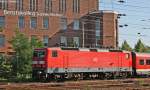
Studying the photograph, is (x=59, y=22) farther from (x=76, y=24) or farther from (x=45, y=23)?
(x=76, y=24)

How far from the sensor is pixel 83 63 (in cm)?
4312

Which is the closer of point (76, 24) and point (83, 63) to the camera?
point (83, 63)

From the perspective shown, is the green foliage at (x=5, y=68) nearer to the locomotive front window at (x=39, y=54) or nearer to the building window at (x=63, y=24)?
the locomotive front window at (x=39, y=54)

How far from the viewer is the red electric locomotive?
131 feet

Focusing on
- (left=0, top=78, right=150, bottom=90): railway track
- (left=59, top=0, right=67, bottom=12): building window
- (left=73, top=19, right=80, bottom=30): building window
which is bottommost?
(left=0, top=78, right=150, bottom=90): railway track

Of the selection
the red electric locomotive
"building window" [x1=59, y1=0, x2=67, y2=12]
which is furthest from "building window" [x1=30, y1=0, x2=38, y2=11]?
the red electric locomotive

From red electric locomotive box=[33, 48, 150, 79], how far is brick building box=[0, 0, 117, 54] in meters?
37.8

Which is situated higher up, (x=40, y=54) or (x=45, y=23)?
(x=45, y=23)

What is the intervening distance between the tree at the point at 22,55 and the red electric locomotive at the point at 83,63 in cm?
924

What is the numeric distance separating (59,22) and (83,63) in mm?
51850

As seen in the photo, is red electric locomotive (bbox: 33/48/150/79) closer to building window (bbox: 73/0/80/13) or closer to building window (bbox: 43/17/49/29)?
building window (bbox: 43/17/49/29)

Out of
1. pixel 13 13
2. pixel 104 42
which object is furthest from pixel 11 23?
pixel 104 42

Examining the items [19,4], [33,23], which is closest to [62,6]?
[33,23]

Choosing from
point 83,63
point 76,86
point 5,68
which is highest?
point 83,63
